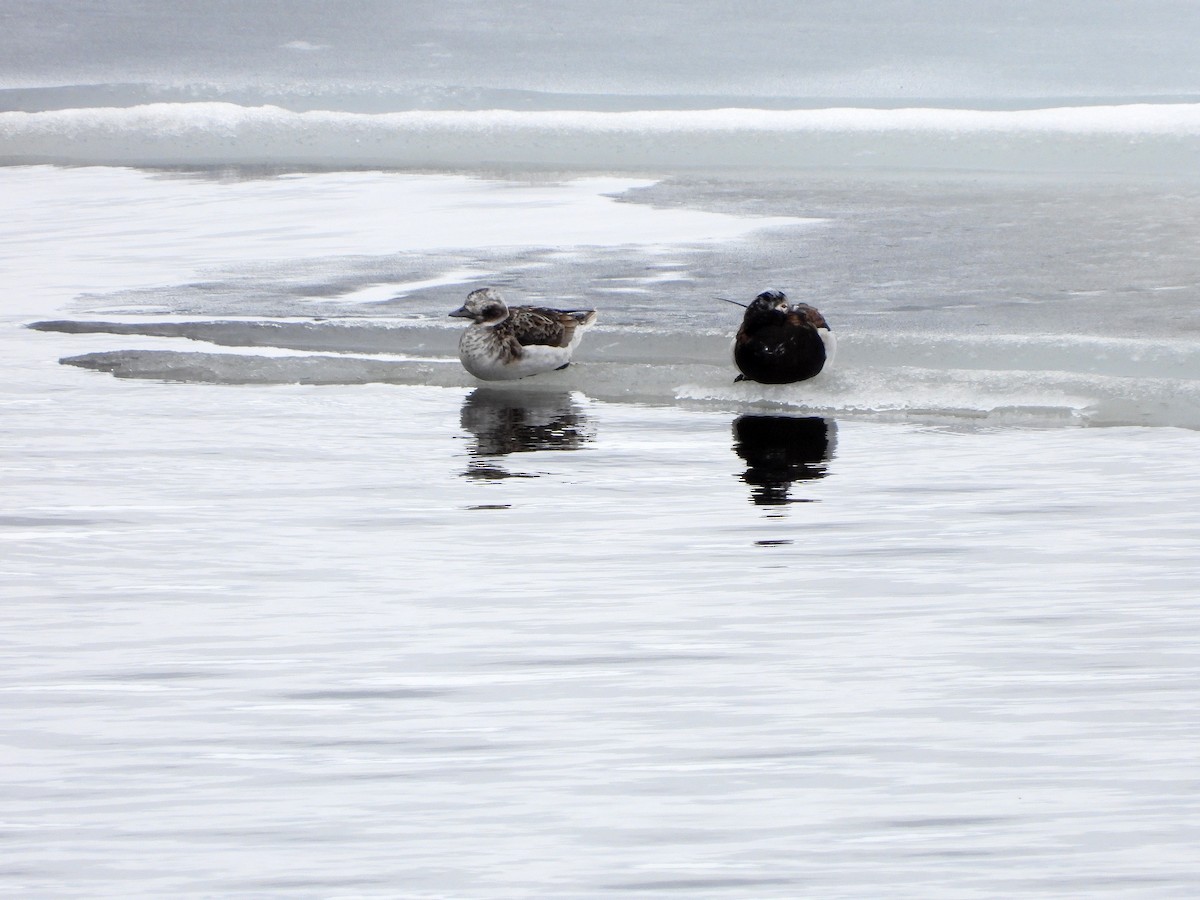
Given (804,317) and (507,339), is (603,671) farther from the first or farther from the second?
(507,339)

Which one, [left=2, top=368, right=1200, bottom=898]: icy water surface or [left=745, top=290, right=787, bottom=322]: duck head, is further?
[left=745, top=290, right=787, bottom=322]: duck head

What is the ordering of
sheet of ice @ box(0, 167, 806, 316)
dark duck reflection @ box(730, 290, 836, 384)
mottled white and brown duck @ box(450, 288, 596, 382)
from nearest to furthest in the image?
dark duck reflection @ box(730, 290, 836, 384) → mottled white and brown duck @ box(450, 288, 596, 382) → sheet of ice @ box(0, 167, 806, 316)

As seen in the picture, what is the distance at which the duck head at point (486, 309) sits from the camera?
866 centimetres

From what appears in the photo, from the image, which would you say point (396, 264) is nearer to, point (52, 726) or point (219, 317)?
point (219, 317)

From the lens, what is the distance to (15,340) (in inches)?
408

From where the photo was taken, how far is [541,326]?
341 inches

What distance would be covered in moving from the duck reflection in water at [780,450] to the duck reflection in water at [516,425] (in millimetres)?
715

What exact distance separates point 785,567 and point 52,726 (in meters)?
2.19

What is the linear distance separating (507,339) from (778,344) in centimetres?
136

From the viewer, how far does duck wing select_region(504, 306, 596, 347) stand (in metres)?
8.61

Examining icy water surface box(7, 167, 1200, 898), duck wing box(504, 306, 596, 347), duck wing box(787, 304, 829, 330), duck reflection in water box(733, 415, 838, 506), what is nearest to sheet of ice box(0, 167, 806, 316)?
icy water surface box(7, 167, 1200, 898)

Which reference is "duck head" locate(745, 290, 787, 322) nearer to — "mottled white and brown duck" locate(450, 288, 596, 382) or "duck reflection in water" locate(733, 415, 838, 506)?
"duck reflection in water" locate(733, 415, 838, 506)

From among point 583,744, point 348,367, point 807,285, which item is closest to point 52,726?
point 583,744

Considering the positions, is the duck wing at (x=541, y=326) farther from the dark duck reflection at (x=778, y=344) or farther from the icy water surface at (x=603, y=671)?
the icy water surface at (x=603, y=671)
